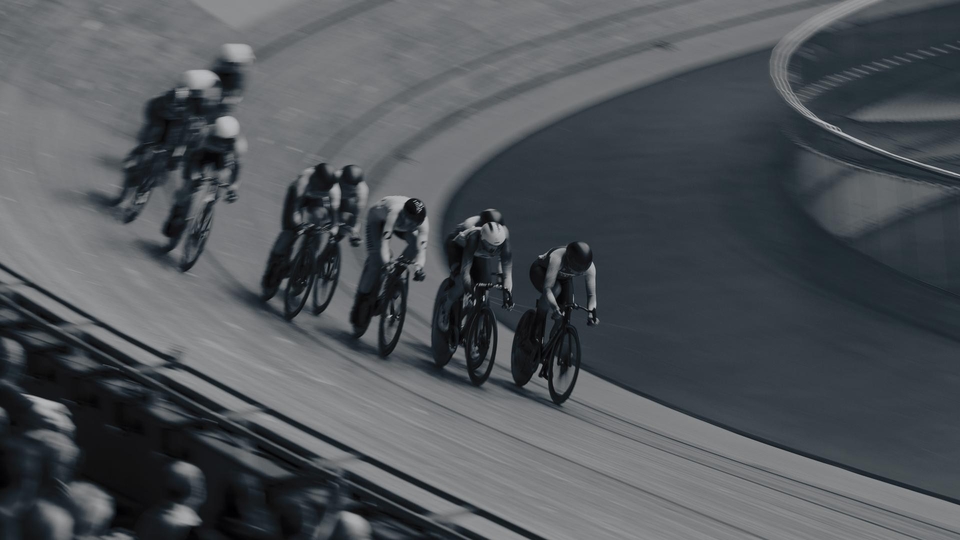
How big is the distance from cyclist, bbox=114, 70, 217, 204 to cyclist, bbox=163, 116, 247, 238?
0.46 m

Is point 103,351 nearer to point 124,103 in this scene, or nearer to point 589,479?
point 589,479

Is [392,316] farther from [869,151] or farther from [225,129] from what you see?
[869,151]

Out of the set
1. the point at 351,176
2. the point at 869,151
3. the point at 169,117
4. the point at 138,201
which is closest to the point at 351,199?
the point at 351,176

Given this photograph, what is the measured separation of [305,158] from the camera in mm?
12297

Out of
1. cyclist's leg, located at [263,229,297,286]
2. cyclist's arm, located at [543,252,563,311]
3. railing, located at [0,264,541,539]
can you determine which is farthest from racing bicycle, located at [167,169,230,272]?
railing, located at [0,264,541,539]

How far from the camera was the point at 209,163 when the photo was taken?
8727 millimetres

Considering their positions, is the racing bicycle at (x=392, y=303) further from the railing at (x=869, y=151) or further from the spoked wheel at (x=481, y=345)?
the railing at (x=869, y=151)

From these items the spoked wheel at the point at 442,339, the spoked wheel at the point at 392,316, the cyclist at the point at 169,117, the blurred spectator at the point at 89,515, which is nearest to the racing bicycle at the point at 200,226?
the cyclist at the point at 169,117

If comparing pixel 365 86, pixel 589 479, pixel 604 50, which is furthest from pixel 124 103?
pixel 589 479

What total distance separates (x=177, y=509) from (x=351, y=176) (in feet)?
17.2

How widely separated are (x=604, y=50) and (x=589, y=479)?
10.4 meters

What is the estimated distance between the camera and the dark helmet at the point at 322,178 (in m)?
8.12

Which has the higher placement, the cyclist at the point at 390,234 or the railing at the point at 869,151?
the railing at the point at 869,151

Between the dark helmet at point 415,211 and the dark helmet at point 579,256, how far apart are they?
1.01 metres
